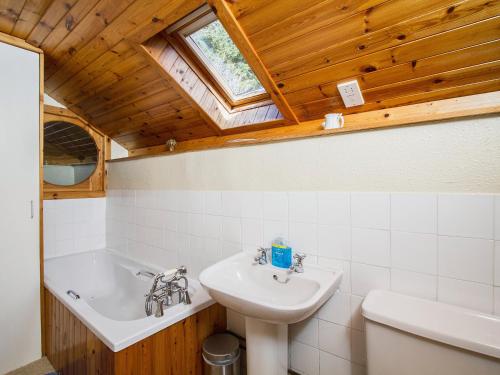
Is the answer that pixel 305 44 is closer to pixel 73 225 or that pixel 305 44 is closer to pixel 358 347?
pixel 358 347

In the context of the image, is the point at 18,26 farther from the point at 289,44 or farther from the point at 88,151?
the point at 289,44

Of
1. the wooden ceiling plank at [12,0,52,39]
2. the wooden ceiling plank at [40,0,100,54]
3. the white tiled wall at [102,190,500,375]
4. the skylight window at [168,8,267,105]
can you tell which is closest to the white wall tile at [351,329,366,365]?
the white tiled wall at [102,190,500,375]

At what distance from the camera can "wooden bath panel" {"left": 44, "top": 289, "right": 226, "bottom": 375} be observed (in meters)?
1.18

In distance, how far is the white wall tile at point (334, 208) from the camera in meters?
1.24

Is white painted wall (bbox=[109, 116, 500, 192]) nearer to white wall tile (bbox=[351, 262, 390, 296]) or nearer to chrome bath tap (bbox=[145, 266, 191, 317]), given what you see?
white wall tile (bbox=[351, 262, 390, 296])

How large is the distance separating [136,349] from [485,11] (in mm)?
1986

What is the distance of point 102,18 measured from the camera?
147 centimetres

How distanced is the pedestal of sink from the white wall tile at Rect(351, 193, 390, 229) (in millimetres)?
638

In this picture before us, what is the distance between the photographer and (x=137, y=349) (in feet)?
3.92

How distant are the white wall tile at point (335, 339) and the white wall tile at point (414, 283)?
0.34 metres

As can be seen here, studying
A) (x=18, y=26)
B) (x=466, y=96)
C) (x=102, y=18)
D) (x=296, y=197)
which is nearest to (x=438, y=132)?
(x=466, y=96)

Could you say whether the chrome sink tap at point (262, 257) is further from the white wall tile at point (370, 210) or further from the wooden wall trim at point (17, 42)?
the wooden wall trim at point (17, 42)

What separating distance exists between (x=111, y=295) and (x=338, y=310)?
1994mm

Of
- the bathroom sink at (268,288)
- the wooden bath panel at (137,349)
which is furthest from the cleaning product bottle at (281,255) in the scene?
the wooden bath panel at (137,349)
